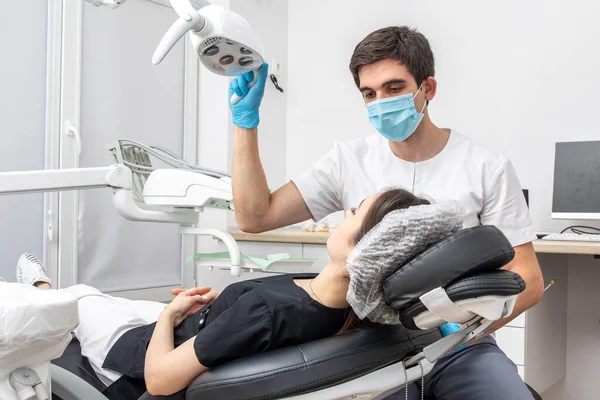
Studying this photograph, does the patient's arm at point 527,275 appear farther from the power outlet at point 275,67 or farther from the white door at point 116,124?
the power outlet at point 275,67

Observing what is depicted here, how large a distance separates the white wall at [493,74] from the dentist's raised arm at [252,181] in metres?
1.73

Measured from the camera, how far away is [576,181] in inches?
103

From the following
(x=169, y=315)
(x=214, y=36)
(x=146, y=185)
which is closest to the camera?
(x=214, y=36)

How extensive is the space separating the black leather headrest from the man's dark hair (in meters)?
0.68

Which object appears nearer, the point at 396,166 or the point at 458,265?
the point at 458,265

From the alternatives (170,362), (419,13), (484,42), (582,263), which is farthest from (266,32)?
(170,362)

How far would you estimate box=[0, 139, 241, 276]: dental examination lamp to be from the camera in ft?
4.83

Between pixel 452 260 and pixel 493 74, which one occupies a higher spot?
pixel 493 74

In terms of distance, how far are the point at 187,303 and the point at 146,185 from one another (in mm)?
553

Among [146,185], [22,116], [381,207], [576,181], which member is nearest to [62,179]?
[146,185]

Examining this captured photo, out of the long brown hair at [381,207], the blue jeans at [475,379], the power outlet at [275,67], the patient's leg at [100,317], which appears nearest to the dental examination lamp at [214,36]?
the long brown hair at [381,207]

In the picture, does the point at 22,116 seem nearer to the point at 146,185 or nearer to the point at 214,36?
the point at 146,185

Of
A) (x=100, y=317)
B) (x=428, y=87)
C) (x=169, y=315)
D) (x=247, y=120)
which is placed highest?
(x=428, y=87)

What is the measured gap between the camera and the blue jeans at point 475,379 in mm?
1182
